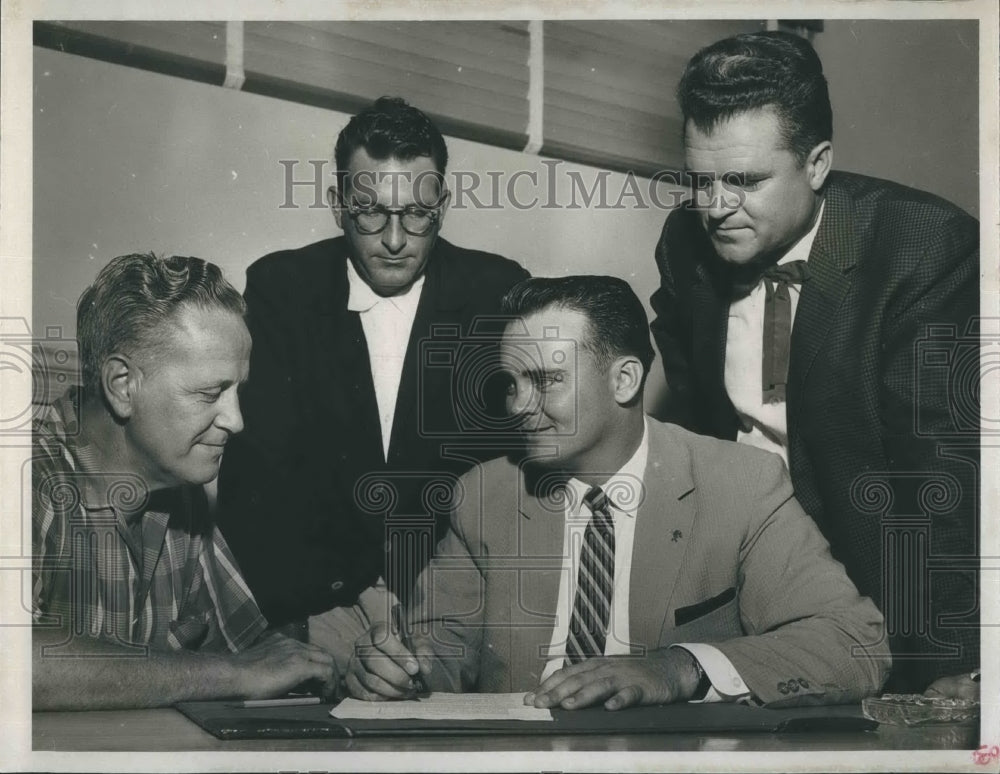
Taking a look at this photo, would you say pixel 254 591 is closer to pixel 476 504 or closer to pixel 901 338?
pixel 476 504

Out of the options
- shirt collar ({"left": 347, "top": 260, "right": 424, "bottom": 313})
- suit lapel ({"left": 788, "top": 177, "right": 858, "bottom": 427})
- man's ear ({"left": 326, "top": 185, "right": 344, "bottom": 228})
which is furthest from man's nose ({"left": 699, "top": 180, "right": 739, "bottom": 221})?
man's ear ({"left": 326, "top": 185, "right": 344, "bottom": 228})

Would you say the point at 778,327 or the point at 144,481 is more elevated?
the point at 778,327

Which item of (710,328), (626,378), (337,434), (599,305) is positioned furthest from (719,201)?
(337,434)

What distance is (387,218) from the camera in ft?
14.5

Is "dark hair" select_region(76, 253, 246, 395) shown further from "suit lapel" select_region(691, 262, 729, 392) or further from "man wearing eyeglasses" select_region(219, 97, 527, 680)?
"suit lapel" select_region(691, 262, 729, 392)

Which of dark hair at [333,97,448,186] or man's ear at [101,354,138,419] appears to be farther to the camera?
dark hair at [333,97,448,186]

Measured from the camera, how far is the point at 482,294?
4.42 metres

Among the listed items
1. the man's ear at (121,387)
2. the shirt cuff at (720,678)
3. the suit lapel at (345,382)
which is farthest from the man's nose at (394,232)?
the shirt cuff at (720,678)

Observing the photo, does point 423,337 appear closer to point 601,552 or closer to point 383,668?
point 601,552

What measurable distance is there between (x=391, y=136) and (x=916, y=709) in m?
2.39

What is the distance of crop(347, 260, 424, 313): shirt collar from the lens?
174 inches

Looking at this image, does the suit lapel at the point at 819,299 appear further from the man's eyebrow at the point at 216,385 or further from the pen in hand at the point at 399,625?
the man's eyebrow at the point at 216,385

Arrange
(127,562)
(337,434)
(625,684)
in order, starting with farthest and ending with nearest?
1. (337,434)
2. (127,562)
3. (625,684)

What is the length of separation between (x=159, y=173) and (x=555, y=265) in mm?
1314
